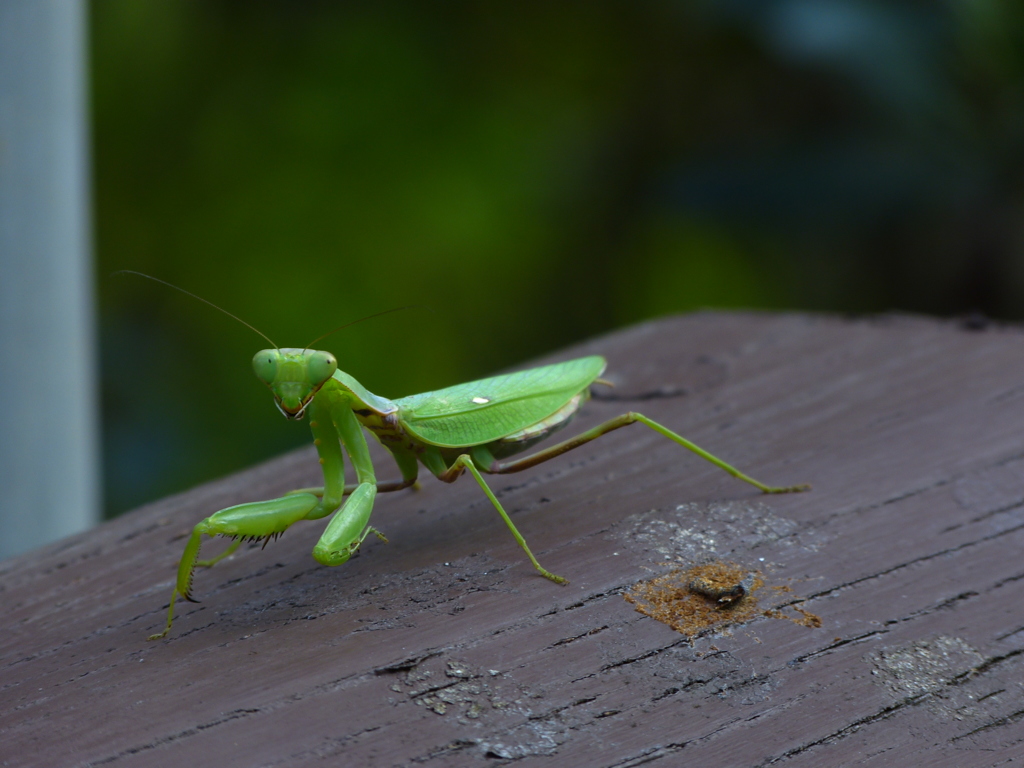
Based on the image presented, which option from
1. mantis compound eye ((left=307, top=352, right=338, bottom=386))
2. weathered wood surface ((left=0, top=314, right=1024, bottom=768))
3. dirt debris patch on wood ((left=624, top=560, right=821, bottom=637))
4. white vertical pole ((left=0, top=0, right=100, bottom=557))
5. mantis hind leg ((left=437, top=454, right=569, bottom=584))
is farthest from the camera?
white vertical pole ((left=0, top=0, right=100, bottom=557))

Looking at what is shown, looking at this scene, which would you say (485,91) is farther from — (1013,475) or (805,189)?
(1013,475)

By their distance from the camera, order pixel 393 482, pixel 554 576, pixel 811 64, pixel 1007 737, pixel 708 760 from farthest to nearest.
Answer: pixel 811 64 → pixel 393 482 → pixel 554 576 → pixel 1007 737 → pixel 708 760

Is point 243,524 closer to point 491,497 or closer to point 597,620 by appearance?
point 491,497

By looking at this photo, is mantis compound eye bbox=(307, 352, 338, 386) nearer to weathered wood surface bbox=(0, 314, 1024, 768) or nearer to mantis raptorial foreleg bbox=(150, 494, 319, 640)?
mantis raptorial foreleg bbox=(150, 494, 319, 640)

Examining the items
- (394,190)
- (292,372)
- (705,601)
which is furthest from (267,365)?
(394,190)

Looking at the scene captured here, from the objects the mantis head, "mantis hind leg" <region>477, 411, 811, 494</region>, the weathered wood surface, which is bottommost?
the weathered wood surface

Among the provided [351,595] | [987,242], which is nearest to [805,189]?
[987,242]

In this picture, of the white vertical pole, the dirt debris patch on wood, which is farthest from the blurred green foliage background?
the dirt debris patch on wood
